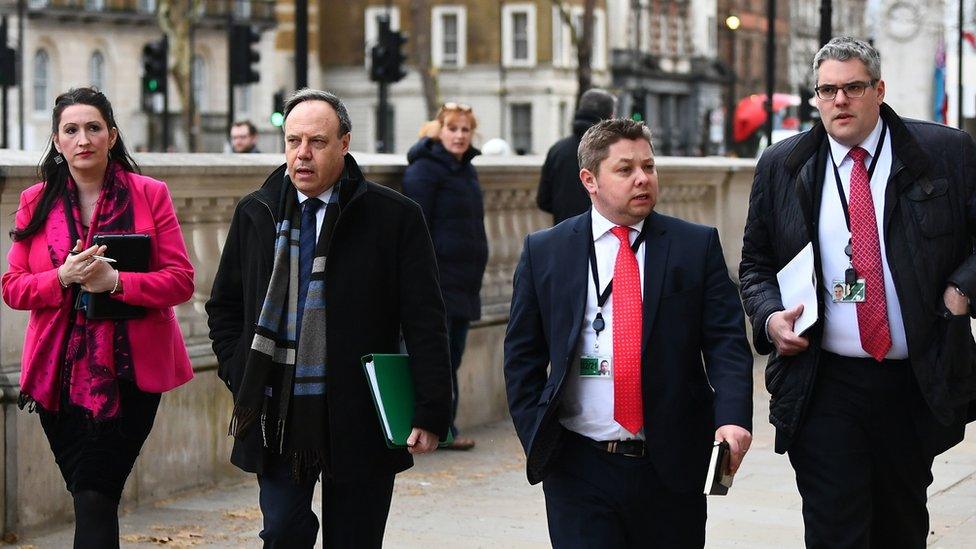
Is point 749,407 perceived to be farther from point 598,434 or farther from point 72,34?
point 72,34

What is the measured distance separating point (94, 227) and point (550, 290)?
1827 mm

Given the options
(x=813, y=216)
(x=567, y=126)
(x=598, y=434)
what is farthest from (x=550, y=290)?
(x=567, y=126)

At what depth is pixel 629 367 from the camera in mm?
4781

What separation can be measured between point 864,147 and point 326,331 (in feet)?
5.39

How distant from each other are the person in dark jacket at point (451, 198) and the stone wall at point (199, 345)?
322 mm

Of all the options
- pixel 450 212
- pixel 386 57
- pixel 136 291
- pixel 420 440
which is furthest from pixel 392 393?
pixel 386 57

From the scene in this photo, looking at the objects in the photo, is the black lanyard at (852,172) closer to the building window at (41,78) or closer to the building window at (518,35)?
the building window at (41,78)

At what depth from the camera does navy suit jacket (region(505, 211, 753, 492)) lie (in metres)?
4.78

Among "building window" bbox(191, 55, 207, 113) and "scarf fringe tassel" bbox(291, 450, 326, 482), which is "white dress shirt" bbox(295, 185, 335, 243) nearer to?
"scarf fringe tassel" bbox(291, 450, 326, 482)

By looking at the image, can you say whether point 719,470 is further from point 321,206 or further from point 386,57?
point 386,57

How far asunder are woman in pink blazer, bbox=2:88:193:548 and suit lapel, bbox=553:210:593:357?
162 cm

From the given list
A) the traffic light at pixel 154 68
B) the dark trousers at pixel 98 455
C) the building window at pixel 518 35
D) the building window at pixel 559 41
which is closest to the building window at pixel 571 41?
the building window at pixel 559 41

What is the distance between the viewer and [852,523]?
534 centimetres

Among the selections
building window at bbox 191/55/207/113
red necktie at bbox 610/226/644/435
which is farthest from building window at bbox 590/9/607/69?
red necktie at bbox 610/226/644/435
